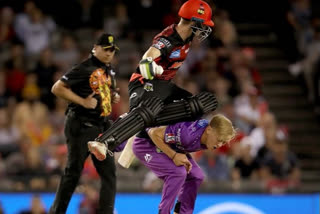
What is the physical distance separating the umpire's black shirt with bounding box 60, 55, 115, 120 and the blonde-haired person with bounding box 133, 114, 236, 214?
65 centimetres

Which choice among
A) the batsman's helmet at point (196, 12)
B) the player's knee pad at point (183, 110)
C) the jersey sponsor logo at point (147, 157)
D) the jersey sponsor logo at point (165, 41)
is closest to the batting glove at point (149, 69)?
the jersey sponsor logo at point (165, 41)

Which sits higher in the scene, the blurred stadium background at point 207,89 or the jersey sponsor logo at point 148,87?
the blurred stadium background at point 207,89

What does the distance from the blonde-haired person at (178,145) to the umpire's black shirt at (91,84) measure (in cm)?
65

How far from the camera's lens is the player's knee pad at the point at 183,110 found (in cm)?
764

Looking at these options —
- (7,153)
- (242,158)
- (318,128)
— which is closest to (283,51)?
(318,128)

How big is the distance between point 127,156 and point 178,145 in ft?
2.09

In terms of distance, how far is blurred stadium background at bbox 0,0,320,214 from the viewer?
37.6 ft

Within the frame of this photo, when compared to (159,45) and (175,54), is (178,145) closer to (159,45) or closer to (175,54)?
(175,54)

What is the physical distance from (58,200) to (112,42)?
1.75 m

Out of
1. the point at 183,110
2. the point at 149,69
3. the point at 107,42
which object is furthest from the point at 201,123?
the point at 107,42

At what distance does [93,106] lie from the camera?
798cm

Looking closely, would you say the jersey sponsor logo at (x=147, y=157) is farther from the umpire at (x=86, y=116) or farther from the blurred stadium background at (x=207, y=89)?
the blurred stadium background at (x=207, y=89)

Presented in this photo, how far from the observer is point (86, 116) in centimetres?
808

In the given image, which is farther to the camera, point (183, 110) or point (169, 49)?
point (183, 110)
